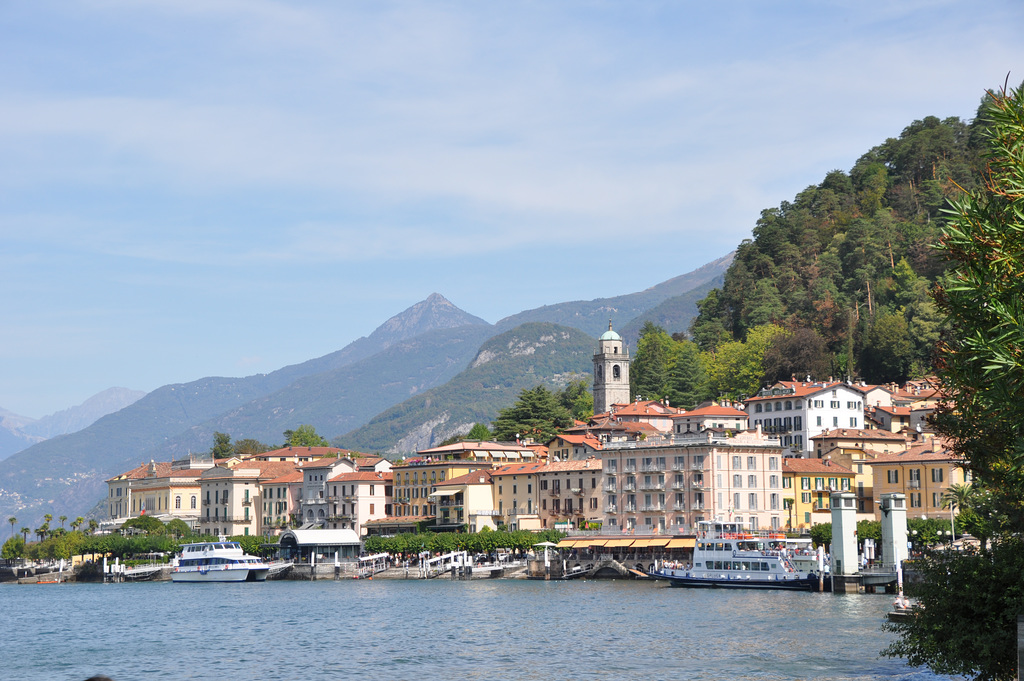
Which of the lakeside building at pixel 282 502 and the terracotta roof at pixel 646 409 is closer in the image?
the terracotta roof at pixel 646 409

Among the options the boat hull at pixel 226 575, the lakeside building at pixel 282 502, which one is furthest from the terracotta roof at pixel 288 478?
the boat hull at pixel 226 575

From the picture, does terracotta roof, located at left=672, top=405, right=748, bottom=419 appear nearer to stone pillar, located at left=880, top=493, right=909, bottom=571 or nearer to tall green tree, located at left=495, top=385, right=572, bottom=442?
tall green tree, located at left=495, top=385, right=572, bottom=442

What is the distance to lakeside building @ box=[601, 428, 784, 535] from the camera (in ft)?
340

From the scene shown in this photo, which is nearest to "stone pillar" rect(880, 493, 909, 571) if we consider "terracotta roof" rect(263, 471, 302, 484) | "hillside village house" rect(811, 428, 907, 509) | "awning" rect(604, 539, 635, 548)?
"hillside village house" rect(811, 428, 907, 509)

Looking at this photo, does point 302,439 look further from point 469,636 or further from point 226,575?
point 469,636

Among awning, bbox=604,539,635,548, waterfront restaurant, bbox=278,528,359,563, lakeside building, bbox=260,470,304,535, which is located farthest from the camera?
lakeside building, bbox=260,470,304,535

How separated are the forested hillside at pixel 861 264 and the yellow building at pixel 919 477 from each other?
67.9ft

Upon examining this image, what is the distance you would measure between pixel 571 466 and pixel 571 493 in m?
2.35

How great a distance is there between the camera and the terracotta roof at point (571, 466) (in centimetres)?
11398

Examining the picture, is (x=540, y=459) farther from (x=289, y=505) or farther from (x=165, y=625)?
(x=165, y=625)

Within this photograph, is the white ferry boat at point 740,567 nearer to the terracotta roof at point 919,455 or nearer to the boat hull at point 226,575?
the terracotta roof at point 919,455

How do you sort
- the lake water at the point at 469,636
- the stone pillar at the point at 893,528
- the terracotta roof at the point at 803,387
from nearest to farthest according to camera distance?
the lake water at the point at 469,636, the stone pillar at the point at 893,528, the terracotta roof at the point at 803,387

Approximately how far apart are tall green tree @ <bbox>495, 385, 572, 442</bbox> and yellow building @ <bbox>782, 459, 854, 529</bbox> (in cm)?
3943

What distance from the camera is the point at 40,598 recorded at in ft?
349
